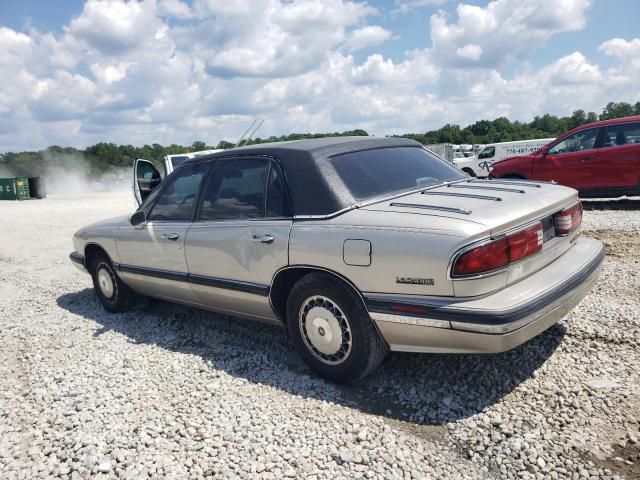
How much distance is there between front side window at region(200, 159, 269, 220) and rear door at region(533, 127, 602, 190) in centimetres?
825

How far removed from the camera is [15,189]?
27984mm

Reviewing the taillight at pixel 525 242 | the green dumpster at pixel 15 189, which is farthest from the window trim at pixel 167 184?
the green dumpster at pixel 15 189

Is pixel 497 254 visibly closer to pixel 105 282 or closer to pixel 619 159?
pixel 105 282

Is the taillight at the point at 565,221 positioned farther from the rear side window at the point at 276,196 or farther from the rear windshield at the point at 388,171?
the rear side window at the point at 276,196

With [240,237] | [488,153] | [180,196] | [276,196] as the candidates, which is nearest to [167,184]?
[180,196]

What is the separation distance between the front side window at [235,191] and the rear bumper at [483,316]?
1.26 m

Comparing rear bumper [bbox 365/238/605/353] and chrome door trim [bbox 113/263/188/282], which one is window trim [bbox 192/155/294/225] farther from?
rear bumper [bbox 365/238/605/353]

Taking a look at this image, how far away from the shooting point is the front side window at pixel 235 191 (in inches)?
147

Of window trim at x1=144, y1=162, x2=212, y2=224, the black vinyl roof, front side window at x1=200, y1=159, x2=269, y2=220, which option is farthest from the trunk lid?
window trim at x1=144, y1=162, x2=212, y2=224

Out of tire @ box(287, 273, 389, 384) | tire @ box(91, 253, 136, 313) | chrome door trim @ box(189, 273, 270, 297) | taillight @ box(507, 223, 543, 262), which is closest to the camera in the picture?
taillight @ box(507, 223, 543, 262)

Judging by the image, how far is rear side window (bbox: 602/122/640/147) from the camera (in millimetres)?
9406

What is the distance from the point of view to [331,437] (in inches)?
109

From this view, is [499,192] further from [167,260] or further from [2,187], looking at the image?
[2,187]

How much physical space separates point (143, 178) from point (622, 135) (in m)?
8.79
